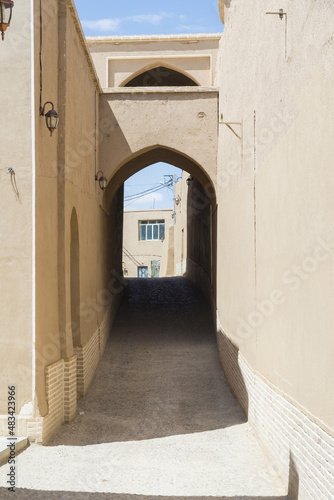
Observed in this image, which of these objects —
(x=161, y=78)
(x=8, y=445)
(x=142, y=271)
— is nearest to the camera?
(x=8, y=445)

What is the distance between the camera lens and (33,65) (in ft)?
21.3

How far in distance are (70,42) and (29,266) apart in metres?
3.46

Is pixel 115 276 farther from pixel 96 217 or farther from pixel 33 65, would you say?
pixel 33 65

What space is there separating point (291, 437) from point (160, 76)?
39.4ft

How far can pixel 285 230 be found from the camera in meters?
5.24

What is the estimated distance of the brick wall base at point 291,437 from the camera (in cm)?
391

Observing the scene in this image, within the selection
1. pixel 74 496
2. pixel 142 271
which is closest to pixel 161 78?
pixel 74 496

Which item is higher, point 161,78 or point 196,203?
point 161,78

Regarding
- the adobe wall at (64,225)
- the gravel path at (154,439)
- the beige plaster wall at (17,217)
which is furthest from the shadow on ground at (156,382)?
the beige plaster wall at (17,217)

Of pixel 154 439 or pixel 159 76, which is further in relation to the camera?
pixel 159 76

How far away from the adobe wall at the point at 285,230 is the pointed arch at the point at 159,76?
5149 mm

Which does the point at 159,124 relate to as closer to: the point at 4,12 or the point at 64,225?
the point at 64,225

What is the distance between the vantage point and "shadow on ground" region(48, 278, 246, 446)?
736 cm

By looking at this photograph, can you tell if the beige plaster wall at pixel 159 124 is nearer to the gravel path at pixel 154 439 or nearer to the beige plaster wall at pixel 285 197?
the beige plaster wall at pixel 285 197
